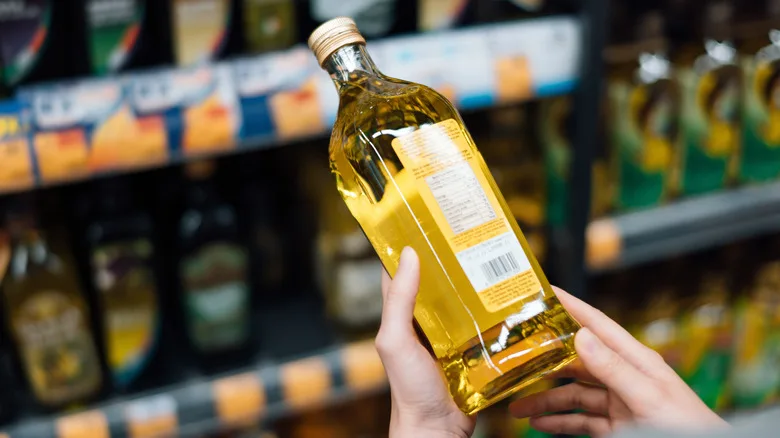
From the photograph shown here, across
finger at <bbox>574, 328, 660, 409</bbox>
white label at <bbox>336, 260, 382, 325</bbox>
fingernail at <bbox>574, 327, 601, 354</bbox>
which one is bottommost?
white label at <bbox>336, 260, 382, 325</bbox>

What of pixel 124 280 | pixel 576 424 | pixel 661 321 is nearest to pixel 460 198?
pixel 576 424

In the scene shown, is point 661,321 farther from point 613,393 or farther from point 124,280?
point 124,280

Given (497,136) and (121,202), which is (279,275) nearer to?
(121,202)

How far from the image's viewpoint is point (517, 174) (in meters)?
1.47

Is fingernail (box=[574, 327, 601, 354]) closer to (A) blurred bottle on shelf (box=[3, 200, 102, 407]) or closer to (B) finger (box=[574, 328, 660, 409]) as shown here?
(B) finger (box=[574, 328, 660, 409])

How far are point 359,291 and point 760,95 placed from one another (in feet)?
3.10

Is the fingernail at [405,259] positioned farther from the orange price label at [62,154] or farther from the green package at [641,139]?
the green package at [641,139]

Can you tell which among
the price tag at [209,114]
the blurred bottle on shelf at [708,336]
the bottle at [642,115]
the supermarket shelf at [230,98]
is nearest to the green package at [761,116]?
the bottle at [642,115]

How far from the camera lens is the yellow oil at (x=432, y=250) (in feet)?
2.60

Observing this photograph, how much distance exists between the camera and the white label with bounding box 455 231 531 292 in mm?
779

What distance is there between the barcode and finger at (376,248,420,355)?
0.08m

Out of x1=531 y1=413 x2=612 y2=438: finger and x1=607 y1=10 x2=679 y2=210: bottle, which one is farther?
x1=607 y1=10 x2=679 y2=210: bottle

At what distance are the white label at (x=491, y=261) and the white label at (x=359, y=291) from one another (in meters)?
0.55

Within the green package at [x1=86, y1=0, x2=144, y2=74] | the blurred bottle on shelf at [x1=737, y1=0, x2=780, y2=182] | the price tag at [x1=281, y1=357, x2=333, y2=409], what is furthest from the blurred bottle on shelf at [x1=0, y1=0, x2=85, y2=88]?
the blurred bottle on shelf at [x1=737, y1=0, x2=780, y2=182]
